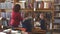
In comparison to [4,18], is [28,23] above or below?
below

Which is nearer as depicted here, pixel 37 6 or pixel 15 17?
pixel 15 17

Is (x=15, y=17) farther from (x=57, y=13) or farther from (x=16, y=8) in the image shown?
(x=57, y=13)

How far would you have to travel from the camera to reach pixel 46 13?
11.7ft

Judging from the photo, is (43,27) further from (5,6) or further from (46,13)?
(5,6)

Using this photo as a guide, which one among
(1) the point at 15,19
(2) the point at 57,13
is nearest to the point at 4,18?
(1) the point at 15,19

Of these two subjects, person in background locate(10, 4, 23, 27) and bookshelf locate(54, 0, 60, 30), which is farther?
bookshelf locate(54, 0, 60, 30)

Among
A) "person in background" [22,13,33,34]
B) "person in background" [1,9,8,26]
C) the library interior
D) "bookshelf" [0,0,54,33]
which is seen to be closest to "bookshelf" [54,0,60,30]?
the library interior

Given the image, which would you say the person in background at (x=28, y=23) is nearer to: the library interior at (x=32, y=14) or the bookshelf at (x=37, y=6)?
the library interior at (x=32, y=14)

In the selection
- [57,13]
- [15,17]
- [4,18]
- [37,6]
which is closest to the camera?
[15,17]

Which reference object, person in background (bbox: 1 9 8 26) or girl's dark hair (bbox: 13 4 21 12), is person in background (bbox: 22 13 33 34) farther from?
person in background (bbox: 1 9 8 26)

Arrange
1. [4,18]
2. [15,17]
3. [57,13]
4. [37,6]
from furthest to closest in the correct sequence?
1. [57,13]
2. [37,6]
3. [4,18]
4. [15,17]

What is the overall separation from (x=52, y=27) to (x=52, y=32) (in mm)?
122

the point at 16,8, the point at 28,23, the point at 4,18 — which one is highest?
the point at 16,8

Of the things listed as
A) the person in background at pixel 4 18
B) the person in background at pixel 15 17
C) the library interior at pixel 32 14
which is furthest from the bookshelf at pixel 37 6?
the person in background at pixel 15 17
